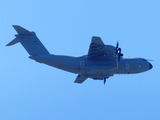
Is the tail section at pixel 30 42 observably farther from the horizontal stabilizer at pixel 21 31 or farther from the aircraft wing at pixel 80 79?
the aircraft wing at pixel 80 79

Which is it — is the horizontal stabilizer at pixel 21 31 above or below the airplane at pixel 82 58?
above

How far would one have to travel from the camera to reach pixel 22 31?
1312 inches

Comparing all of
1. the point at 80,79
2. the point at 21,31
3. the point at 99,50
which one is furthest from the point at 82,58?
the point at 21,31

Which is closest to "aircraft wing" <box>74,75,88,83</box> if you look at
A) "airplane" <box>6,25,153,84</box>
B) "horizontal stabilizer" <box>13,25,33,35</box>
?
"airplane" <box>6,25,153,84</box>

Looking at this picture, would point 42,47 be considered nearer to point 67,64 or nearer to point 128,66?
point 67,64

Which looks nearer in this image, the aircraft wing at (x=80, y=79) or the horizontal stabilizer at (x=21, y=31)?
the horizontal stabilizer at (x=21, y=31)

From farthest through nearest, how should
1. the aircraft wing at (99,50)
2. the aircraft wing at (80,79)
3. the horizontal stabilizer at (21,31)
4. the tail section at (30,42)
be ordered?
the aircraft wing at (80,79) → the tail section at (30,42) → the horizontal stabilizer at (21,31) → the aircraft wing at (99,50)

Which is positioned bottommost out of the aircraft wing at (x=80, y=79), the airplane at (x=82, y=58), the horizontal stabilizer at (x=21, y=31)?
the aircraft wing at (x=80, y=79)

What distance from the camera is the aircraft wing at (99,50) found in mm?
32369

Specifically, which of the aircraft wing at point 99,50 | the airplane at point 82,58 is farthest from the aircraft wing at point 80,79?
the aircraft wing at point 99,50

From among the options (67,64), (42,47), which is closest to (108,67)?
(67,64)

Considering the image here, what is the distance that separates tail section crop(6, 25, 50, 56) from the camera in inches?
1324

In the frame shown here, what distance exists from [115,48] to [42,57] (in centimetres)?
552

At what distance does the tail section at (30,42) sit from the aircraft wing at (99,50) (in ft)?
11.8
